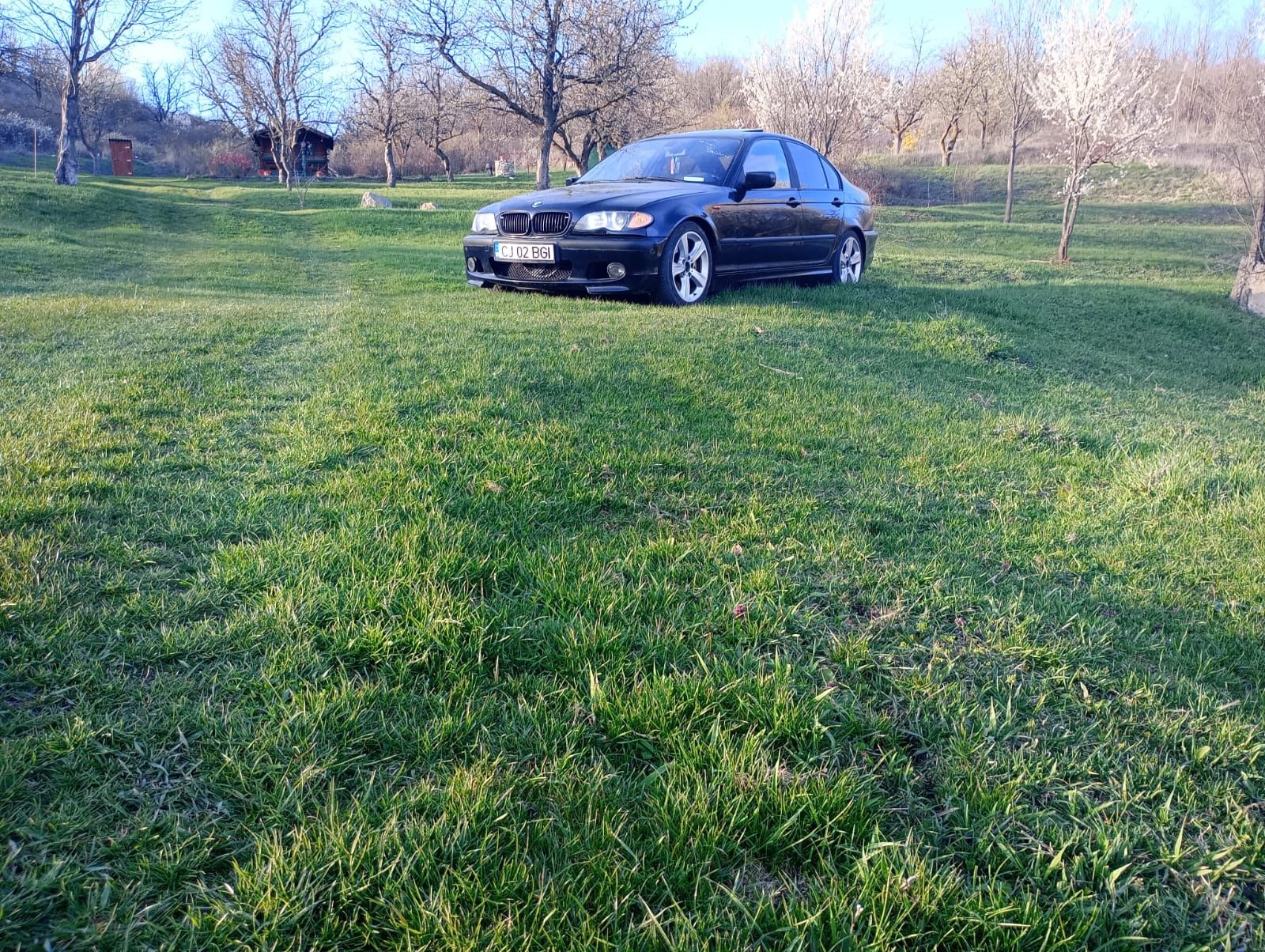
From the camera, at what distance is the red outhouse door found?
46.1 metres

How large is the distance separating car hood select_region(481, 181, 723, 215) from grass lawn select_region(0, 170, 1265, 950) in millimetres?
2665

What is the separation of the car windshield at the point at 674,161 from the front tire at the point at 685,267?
817 mm

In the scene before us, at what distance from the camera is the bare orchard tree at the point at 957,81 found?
45719 mm

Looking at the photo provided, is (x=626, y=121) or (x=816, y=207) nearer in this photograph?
(x=816, y=207)

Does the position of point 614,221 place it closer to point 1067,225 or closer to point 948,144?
point 1067,225

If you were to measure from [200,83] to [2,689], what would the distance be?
2152 inches

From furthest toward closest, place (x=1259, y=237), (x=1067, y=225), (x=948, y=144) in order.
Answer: (x=948, y=144), (x=1067, y=225), (x=1259, y=237)

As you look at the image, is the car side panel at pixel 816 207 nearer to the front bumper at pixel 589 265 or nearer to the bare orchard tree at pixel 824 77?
the front bumper at pixel 589 265

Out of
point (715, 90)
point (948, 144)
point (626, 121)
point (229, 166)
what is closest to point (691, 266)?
point (626, 121)

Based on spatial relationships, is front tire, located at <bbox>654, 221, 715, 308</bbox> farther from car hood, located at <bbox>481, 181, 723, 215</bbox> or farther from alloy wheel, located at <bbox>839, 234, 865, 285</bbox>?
alloy wheel, located at <bbox>839, 234, 865, 285</bbox>

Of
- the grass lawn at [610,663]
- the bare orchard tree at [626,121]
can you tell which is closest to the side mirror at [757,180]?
the grass lawn at [610,663]

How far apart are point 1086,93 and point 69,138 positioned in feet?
102

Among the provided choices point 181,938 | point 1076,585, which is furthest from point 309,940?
point 1076,585

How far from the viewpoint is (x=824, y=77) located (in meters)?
29.8
